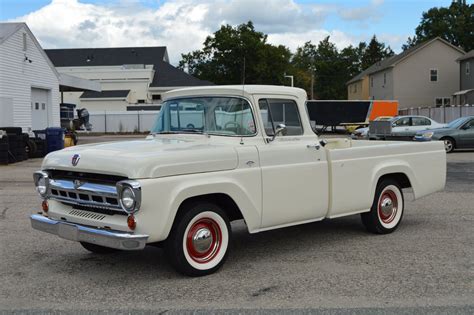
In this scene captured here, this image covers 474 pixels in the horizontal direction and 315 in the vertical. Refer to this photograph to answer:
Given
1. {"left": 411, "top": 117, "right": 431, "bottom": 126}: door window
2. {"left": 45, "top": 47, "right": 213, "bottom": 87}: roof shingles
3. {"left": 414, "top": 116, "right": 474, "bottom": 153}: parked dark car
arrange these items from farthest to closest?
{"left": 45, "top": 47, "right": 213, "bottom": 87}: roof shingles → {"left": 411, "top": 117, "right": 431, "bottom": 126}: door window → {"left": 414, "top": 116, "right": 474, "bottom": 153}: parked dark car

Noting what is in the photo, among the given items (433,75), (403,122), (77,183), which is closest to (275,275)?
(77,183)

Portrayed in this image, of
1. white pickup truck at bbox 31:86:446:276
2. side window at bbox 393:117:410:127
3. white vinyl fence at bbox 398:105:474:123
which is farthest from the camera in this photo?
white vinyl fence at bbox 398:105:474:123

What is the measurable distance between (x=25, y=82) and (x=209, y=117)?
22.6 meters

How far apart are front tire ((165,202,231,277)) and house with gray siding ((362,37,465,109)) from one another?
53.5 meters

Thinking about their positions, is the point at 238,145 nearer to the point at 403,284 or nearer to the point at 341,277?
the point at 341,277

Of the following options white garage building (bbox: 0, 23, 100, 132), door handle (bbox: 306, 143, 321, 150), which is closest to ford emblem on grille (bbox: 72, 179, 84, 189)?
door handle (bbox: 306, 143, 321, 150)

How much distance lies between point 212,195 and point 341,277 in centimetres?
153

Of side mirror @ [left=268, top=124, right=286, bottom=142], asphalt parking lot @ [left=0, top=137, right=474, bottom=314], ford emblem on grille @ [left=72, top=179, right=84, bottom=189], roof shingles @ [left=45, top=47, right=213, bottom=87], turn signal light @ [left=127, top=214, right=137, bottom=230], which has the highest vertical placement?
roof shingles @ [left=45, top=47, right=213, bottom=87]

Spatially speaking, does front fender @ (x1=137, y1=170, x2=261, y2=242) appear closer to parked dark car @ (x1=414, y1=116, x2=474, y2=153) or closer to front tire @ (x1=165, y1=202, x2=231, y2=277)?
front tire @ (x1=165, y1=202, x2=231, y2=277)

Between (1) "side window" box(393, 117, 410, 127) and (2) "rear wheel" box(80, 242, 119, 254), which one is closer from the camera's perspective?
(2) "rear wheel" box(80, 242, 119, 254)

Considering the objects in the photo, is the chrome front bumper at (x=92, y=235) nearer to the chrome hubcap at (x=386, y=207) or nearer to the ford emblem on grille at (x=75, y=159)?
the ford emblem on grille at (x=75, y=159)

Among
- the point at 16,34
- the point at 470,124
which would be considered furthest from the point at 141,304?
the point at 16,34

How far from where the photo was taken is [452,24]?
82.8m

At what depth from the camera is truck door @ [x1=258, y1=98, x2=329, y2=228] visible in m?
5.90
